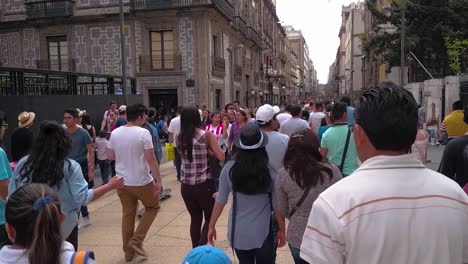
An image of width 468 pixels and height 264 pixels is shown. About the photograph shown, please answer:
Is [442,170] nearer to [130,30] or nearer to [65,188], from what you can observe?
[65,188]

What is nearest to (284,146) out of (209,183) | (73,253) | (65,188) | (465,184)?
(209,183)

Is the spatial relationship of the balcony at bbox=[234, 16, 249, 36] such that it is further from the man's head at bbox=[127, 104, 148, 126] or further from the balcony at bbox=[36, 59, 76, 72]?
the man's head at bbox=[127, 104, 148, 126]

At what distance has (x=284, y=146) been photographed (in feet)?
15.0

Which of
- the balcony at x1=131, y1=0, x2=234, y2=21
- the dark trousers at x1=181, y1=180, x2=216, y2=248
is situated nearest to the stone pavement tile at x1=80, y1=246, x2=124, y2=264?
the dark trousers at x1=181, y1=180, x2=216, y2=248

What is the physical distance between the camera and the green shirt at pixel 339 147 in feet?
16.9

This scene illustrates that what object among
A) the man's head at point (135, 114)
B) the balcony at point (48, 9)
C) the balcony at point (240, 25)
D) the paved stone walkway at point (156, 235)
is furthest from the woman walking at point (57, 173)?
the balcony at point (240, 25)

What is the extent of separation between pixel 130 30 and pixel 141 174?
22452 mm

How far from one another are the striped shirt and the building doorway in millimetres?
21156

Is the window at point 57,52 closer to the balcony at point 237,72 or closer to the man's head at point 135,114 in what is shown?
the balcony at point 237,72

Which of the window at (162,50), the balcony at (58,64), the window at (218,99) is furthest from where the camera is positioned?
the window at (218,99)

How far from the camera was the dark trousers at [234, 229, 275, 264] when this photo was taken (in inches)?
142

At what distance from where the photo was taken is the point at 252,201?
11.9 ft

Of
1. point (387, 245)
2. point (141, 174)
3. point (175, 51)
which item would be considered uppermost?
point (175, 51)

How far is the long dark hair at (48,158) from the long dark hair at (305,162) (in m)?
1.90
